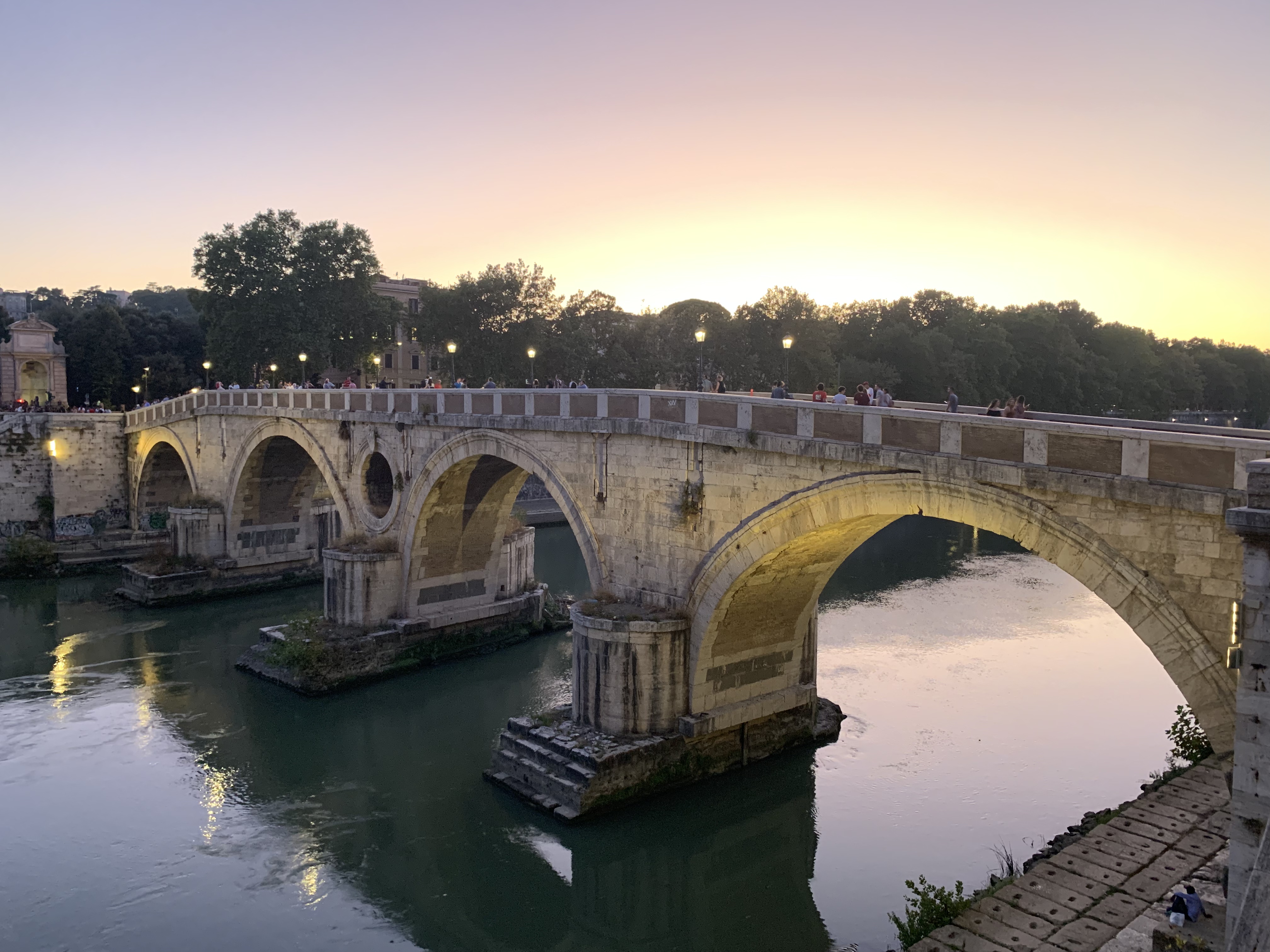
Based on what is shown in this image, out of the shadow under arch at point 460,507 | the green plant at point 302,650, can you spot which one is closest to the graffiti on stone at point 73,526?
the green plant at point 302,650

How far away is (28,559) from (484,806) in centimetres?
1970

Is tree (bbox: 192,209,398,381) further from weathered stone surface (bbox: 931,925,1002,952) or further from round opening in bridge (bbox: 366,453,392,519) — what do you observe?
weathered stone surface (bbox: 931,925,1002,952)

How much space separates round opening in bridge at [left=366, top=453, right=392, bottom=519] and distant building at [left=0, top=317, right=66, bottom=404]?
89.6 ft

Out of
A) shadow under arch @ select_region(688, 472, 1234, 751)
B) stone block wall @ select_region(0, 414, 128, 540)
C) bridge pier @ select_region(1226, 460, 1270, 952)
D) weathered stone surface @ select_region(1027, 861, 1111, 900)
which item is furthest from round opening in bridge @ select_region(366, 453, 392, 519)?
bridge pier @ select_region(1226, 460, 1270, 952)

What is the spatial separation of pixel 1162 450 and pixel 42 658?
65.1ft

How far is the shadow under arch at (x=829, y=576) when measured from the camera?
23.5ft

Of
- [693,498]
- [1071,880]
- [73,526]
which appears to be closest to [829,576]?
[693,498]

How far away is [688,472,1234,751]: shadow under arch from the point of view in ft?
23.5

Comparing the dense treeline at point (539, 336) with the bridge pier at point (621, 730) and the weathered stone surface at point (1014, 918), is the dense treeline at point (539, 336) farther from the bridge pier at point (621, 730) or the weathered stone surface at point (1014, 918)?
the weathered stone surface at point (1014, 918)

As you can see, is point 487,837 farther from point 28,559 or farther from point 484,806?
point 28,559

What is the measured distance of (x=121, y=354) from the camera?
147 ft

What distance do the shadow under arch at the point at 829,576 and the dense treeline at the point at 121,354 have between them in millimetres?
38676

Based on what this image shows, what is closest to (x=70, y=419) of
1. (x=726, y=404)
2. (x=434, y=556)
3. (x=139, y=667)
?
(x=139, y=667)

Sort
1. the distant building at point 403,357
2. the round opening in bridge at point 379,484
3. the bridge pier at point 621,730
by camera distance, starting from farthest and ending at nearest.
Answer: the distant building at point 403,357 < the round opening in bridge at point 379,484 < the bridge pier at point 621,730
